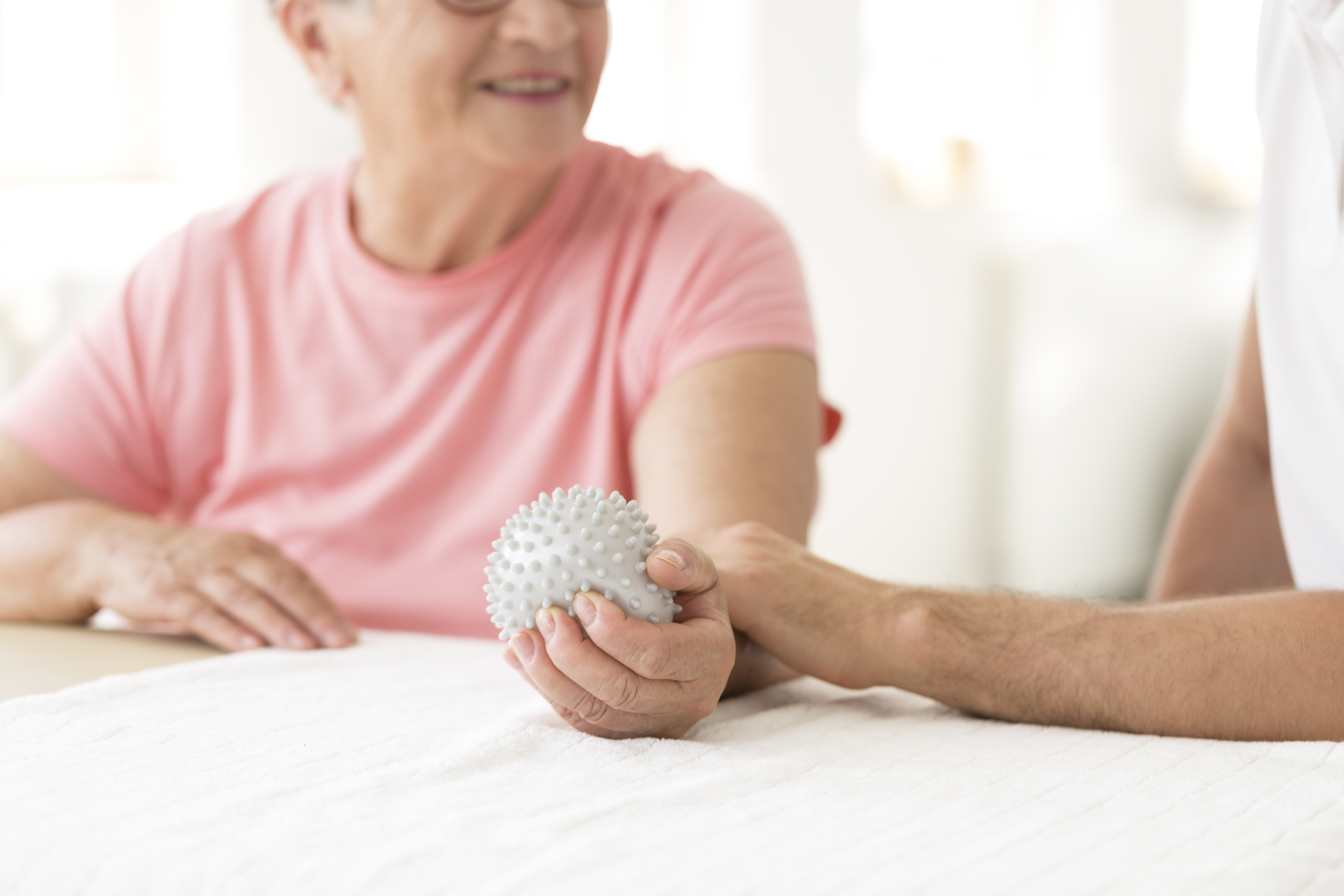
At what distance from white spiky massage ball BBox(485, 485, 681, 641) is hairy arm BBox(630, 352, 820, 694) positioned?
28 cm

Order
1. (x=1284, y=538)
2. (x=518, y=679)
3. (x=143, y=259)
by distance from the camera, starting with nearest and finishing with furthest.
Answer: (x=518, y=679)
(x=1284, y=538)
(x=143, y=259)

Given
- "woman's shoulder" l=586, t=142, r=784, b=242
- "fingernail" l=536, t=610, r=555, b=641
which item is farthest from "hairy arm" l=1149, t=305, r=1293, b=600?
"fingernail" l=536, t=610, r=555, b=641

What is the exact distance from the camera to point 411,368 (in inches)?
63.6

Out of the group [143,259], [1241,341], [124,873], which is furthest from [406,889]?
[143,259]

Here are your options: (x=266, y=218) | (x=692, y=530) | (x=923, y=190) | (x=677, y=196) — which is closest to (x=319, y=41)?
(x=266, y=218)

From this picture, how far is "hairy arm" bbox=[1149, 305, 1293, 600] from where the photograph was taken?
1.49 m

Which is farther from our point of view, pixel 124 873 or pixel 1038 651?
pixel 1038 651

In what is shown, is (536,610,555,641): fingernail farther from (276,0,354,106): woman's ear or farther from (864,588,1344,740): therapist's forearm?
(276,0,354,106): woman's ear

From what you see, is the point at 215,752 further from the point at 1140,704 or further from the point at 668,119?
the point at 668,119

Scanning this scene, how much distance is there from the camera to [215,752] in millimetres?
918

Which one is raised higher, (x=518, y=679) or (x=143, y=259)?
(x=143, y=259)

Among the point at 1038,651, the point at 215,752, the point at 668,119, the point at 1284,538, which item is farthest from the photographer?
the point at 668,119

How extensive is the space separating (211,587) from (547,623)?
531 millimetres

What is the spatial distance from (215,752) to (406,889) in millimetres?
290
